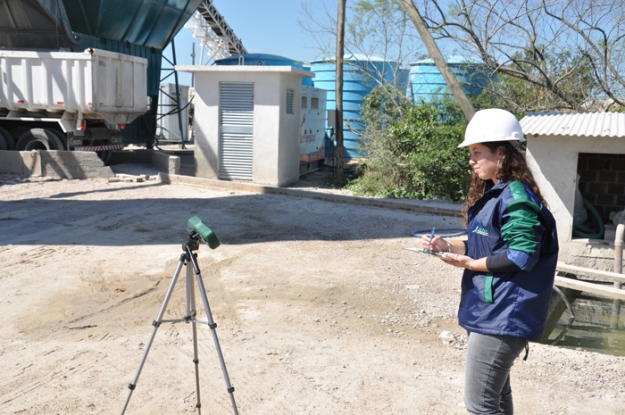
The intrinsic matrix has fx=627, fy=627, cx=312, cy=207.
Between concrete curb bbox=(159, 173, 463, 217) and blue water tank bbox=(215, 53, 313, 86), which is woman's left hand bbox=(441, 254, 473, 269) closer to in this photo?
concrete curb bbox=(159, 173, 463, 217)

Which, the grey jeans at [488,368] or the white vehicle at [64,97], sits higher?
the white vehicle at [64,97]

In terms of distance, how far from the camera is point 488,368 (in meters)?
2.93

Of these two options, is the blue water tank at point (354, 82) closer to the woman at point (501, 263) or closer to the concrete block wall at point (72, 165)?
the concrete block wall at point (72, 165)

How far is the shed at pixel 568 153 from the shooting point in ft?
27.1

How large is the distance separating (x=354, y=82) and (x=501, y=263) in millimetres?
19016

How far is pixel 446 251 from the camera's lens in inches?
127

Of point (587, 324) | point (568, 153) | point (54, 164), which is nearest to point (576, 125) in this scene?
point (568, 153)

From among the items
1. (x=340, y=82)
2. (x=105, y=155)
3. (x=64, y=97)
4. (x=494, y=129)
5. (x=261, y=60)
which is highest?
(x=261, y=60)

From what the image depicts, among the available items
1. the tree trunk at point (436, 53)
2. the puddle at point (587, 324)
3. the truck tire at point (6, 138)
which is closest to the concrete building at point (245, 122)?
the tree trunk at point (436, 53)

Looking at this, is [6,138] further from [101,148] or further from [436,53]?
[436,53]

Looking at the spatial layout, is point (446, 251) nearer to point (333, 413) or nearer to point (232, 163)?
point (333, 413)

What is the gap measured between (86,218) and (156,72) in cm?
1129

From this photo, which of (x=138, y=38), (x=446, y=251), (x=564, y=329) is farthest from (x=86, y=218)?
(x=138, y=38)

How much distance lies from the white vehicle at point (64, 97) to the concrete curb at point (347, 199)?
2.55 m
